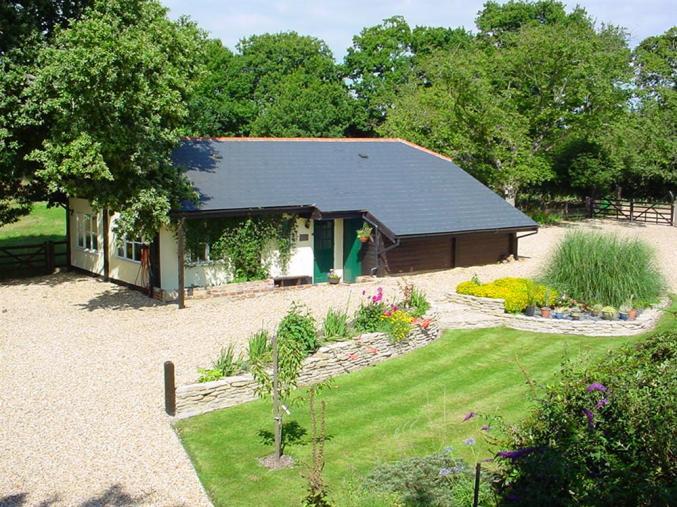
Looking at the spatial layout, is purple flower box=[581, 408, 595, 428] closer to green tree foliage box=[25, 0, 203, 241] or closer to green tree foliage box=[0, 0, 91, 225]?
green tree foliage box=[25, 0, 203, 241]

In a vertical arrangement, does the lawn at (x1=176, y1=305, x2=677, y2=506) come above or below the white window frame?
below

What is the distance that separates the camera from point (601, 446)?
810 centimetres

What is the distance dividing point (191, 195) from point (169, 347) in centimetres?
528

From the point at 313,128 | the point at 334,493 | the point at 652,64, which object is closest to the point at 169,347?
the point at 334,493

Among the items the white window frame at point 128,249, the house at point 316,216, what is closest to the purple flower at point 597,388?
the house at point 316,216

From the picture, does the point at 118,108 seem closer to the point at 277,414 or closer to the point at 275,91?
the point at 277,414

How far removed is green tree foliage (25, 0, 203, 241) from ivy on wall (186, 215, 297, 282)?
75.6 inches

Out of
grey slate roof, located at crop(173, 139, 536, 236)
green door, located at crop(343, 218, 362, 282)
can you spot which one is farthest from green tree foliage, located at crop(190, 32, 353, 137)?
green door, located at crop(343, 218, 362, 282)

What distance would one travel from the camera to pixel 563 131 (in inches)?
1421

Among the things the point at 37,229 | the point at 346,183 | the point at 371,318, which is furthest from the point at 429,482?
the point at 37,229

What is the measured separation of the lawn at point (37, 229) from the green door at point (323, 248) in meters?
14.7

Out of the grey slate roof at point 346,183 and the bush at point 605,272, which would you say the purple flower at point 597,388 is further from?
the grey slate roof at point 346,183

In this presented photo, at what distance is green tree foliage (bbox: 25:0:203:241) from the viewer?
56.7 feet

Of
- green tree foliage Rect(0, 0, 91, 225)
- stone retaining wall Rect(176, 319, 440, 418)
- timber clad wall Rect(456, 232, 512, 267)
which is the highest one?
green tree foliage Rect(0, 0, 91, 225)
